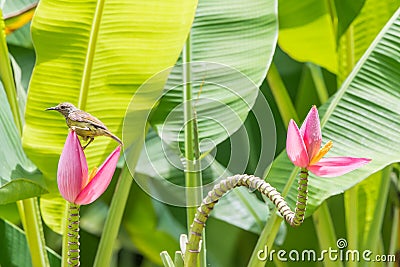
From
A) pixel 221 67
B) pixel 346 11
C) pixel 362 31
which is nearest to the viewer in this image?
pixel 221 67

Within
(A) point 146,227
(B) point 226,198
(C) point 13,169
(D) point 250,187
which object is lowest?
(A) point 146,227

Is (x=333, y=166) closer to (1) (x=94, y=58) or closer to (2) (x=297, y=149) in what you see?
(2) (x=297, y=149)

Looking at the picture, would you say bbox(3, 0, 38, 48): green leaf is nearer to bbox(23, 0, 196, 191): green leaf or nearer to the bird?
bbox(23, 0, 196, 191): green leaf


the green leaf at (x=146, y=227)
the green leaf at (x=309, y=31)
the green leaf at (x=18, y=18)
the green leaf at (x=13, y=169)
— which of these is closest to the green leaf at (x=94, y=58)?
the green leaf at (x=13, y=169)

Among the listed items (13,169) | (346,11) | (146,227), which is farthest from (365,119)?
(146,227)

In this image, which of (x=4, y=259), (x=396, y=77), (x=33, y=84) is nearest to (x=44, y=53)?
(x=33, y=84)

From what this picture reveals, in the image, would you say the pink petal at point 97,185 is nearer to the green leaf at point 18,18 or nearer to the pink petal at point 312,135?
the pink petal at point 312,135

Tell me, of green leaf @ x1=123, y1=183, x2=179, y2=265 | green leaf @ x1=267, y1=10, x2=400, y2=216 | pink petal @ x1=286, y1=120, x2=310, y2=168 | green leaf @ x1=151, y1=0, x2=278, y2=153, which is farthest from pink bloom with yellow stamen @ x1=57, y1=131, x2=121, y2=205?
green leaf @ x1=123, y1=183, x2=179, y2=265
